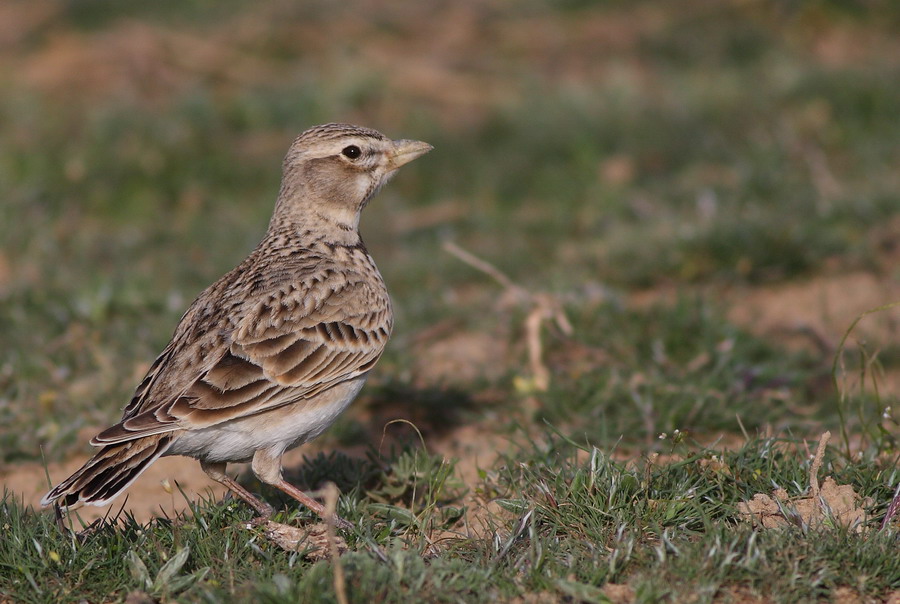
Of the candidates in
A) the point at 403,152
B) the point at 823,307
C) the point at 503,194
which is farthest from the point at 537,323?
the point at 503,194

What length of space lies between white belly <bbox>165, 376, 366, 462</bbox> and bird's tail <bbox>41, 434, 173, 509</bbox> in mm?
112

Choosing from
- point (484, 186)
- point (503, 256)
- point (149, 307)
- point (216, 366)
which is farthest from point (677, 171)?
point (216, 366)

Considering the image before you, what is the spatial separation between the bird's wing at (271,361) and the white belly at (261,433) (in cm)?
6

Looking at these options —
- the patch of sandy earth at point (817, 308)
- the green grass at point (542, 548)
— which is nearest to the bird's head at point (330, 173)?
the green grass at point (542, 548)

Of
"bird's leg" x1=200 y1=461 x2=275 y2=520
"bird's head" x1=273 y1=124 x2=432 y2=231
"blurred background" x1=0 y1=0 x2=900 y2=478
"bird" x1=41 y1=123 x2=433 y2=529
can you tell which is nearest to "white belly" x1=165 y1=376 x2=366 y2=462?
"bird" x1=41 y1=123 x2=433 y2=529

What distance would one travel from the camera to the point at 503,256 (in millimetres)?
8484

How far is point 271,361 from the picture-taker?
456 centimetres

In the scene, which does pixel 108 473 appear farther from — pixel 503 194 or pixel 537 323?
pixel 503 194

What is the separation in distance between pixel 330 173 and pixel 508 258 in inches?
123

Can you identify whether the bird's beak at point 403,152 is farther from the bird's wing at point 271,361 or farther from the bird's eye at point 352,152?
the bird's wing at point 271,361

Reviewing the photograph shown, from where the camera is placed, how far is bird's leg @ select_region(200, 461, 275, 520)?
448 centimetres

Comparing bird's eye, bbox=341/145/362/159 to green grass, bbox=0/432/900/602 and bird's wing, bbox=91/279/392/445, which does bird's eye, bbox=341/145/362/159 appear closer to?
bird's wing, bbox=91/279/392/445

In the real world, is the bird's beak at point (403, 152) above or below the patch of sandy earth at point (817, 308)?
above

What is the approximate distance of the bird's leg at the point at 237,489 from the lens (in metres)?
4.48
